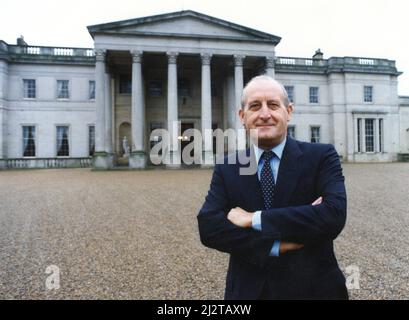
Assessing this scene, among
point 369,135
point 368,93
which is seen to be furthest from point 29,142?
point 368,93

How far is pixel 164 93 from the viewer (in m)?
30.3

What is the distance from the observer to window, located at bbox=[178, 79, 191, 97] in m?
30.7

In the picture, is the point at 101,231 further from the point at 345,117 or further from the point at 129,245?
the point at 345,117

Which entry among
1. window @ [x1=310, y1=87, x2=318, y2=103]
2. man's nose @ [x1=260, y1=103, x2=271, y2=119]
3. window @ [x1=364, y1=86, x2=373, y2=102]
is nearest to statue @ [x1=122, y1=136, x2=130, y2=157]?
window @ [x1=310, y1=87, x2=318, y2=103]

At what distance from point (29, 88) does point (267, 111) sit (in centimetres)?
3242

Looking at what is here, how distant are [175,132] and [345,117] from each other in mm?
20148

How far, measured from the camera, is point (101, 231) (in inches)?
231

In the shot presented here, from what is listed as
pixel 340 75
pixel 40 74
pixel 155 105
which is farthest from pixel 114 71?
pixel 340 75

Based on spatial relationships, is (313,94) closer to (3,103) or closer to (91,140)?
(91,140)

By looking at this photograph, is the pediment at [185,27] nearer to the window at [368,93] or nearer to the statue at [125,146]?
the statue at [125,146]

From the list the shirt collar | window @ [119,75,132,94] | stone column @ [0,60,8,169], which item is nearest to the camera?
the shirt collar

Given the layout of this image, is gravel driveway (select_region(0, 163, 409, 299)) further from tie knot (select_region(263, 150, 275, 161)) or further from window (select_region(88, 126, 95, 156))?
window (select_region(88, 126, 95, 156))

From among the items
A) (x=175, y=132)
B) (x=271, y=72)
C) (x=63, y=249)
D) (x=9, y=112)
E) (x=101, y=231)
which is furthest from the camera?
(x=9, y=112)

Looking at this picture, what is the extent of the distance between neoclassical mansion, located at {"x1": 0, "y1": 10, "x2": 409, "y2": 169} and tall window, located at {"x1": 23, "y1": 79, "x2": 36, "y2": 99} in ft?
0.31
